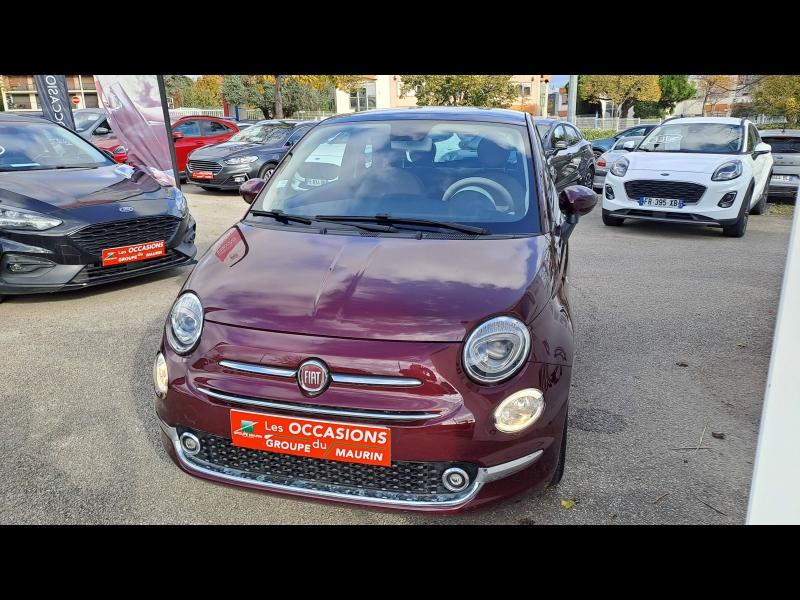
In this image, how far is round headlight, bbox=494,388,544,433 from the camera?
2.21 meters

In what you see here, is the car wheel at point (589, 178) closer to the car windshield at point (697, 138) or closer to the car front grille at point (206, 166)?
the car windshield at point (697, 138)

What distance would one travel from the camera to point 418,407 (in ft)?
7.14

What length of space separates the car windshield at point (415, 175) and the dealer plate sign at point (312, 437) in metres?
1.32

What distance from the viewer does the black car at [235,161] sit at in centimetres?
1216

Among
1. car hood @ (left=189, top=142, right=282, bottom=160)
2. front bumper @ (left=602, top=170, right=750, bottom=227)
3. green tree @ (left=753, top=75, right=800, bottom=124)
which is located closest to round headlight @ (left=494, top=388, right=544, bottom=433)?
front bumper @ (left=602, top=170, right=750, bottom=227)

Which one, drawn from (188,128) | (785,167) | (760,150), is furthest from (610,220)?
(188,128)

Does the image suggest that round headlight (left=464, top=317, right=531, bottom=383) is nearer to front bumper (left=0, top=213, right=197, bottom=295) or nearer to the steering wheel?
the steering wheel

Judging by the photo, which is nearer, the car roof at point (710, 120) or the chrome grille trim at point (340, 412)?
the chrome grille trim at point (340, 412)

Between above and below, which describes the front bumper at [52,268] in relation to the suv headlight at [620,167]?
above

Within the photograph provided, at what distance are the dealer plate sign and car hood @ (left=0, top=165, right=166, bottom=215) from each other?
3.80 metres

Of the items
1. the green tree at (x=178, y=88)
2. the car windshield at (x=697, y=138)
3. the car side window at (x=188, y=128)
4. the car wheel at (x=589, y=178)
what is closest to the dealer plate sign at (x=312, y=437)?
the car windshield at (x=697, y=138)
